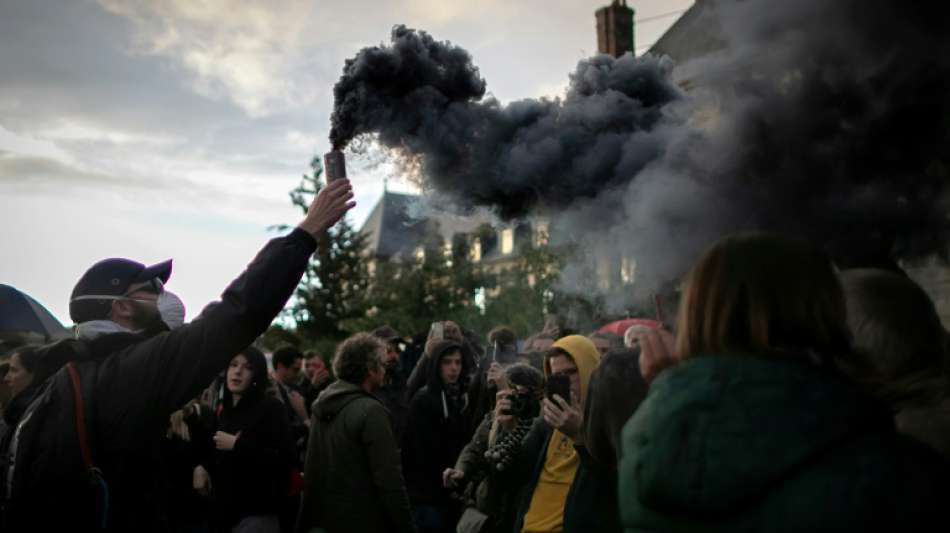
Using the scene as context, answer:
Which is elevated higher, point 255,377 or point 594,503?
point 255,377

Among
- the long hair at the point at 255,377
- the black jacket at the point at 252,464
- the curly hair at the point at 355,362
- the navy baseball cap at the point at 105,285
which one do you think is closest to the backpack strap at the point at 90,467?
the navy baseball cap at the point at 105,285

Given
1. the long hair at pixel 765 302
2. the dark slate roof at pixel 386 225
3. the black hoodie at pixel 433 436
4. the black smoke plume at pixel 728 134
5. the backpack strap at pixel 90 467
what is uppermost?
the dark slate roof at pixel 386 225

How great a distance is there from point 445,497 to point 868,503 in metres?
5.20

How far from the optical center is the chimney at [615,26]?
2202 centimetres

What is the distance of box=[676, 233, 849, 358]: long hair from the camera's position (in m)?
2.02

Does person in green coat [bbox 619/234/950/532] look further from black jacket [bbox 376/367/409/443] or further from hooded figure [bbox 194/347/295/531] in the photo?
black jacket [bbox 376/367/409/443]

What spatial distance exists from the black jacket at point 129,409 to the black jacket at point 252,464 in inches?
101

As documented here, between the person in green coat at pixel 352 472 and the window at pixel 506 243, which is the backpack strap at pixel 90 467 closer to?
the person in green coat at pixel 352 472

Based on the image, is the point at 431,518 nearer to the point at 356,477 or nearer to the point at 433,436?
the point at 433,436

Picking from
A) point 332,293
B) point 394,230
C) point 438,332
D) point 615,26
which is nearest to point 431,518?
point 438,332

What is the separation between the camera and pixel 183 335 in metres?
3.23

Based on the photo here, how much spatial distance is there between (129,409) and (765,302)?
2264mm

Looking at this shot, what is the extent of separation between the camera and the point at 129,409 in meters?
3.15

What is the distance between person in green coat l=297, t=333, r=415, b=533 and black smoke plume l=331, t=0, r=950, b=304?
2055 mm
